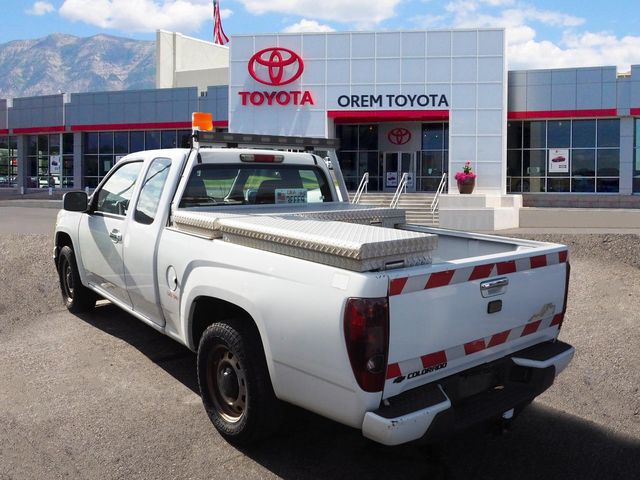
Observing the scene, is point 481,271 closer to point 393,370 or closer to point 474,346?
point 474,346

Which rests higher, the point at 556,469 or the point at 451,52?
the point at 451,52

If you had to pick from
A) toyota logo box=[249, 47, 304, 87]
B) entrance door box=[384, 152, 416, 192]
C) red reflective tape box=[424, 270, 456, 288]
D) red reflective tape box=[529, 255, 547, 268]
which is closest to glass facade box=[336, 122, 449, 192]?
entrance door box=[384, 152, 416, 192]

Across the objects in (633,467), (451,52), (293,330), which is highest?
(451,52)

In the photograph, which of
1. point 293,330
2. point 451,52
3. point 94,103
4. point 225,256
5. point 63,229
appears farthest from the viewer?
point 94,103

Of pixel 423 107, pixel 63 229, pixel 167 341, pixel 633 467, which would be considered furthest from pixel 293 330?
pixel 423 107

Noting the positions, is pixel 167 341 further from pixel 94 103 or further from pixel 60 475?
pixel 94 103

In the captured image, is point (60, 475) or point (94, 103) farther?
point (94, 103)

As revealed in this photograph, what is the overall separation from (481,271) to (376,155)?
3282 cm

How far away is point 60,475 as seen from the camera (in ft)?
12.1

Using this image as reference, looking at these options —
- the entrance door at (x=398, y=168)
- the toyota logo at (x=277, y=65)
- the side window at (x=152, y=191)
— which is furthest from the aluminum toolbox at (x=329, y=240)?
the entrance door at (x=398, y=168)

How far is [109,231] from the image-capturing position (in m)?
5.64

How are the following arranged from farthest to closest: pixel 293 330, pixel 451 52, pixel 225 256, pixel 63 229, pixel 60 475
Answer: pixel 451 52 → pixel 63 229 → pixel 225 256 → pixel 60 475 → pixel 293 330

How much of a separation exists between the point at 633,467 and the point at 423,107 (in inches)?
1137

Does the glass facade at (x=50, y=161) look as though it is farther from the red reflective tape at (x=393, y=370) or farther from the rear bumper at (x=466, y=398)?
the red reflective tape at (x=393, y=370)
